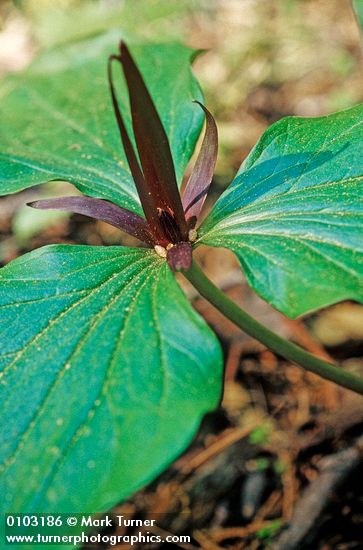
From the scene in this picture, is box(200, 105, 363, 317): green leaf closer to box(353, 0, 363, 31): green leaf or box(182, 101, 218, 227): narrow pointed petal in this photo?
box(182, 101, 218, 227): narrow pointed petal

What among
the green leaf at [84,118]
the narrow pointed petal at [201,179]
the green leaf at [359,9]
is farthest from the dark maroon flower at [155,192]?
the green leaf at [359,9]

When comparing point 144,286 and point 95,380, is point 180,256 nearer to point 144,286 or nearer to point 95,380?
point 144,286

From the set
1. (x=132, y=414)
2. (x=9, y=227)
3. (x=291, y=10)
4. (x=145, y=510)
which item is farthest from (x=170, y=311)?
(x=291, y=10)

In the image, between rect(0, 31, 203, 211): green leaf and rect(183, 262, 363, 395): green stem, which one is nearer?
rect(183, 262, 363, 395): green stem

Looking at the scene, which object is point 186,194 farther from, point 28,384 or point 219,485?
point 219,485

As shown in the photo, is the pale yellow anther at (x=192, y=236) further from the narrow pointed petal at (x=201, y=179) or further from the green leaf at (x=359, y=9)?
the green leaf at (x=359, y=9)

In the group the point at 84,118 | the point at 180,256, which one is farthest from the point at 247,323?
the point at 84,118

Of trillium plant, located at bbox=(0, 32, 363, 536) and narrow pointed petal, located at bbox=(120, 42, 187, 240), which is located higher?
narrow pointed petal, located at bbox=(120, 42, 187, 240)

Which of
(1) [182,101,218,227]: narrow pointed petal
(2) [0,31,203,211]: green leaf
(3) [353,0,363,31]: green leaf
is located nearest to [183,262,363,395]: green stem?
(1) [182,101,218,227]: narrow pointed petal
